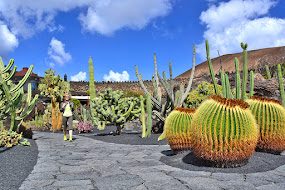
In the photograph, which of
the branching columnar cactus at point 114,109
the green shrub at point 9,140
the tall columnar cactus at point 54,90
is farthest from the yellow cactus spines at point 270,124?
the tall columnar cactus at point 54,90

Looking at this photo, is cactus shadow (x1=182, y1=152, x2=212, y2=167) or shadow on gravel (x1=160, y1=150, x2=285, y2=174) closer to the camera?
shadow on gravel (x1=160, y1=150, x2=285, y2=174)

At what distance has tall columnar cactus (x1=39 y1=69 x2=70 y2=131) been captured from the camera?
1297cm

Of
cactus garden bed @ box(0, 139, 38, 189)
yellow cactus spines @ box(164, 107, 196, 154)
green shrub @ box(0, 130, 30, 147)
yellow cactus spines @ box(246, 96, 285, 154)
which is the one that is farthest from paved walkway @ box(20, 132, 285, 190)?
green shrub @ box(0, 130, 30, 147)

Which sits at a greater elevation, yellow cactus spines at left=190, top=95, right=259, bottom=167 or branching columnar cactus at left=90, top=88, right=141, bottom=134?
branching columnar cactus at left=90, top=88, right=141, bottom=134

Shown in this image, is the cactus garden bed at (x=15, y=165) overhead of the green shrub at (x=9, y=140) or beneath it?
beneath

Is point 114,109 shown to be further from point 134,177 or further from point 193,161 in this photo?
point 134,177

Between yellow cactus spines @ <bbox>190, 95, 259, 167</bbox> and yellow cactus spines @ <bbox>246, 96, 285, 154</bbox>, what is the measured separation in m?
0.86

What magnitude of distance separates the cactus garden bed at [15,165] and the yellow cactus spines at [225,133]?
8.73 feet

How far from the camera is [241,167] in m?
3.97

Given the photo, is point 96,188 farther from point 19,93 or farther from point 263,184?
point 19,93

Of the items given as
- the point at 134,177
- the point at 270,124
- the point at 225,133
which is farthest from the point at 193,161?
the point at 270,124

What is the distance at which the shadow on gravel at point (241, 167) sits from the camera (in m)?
3.88

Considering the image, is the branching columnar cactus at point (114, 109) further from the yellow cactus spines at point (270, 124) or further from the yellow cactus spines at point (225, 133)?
the yellow cactus spines at point (225, 133)

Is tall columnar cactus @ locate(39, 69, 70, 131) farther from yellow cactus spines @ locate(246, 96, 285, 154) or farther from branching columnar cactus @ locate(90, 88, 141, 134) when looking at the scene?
yellow cactus spines @ locate(246, 96, 285, 154)
